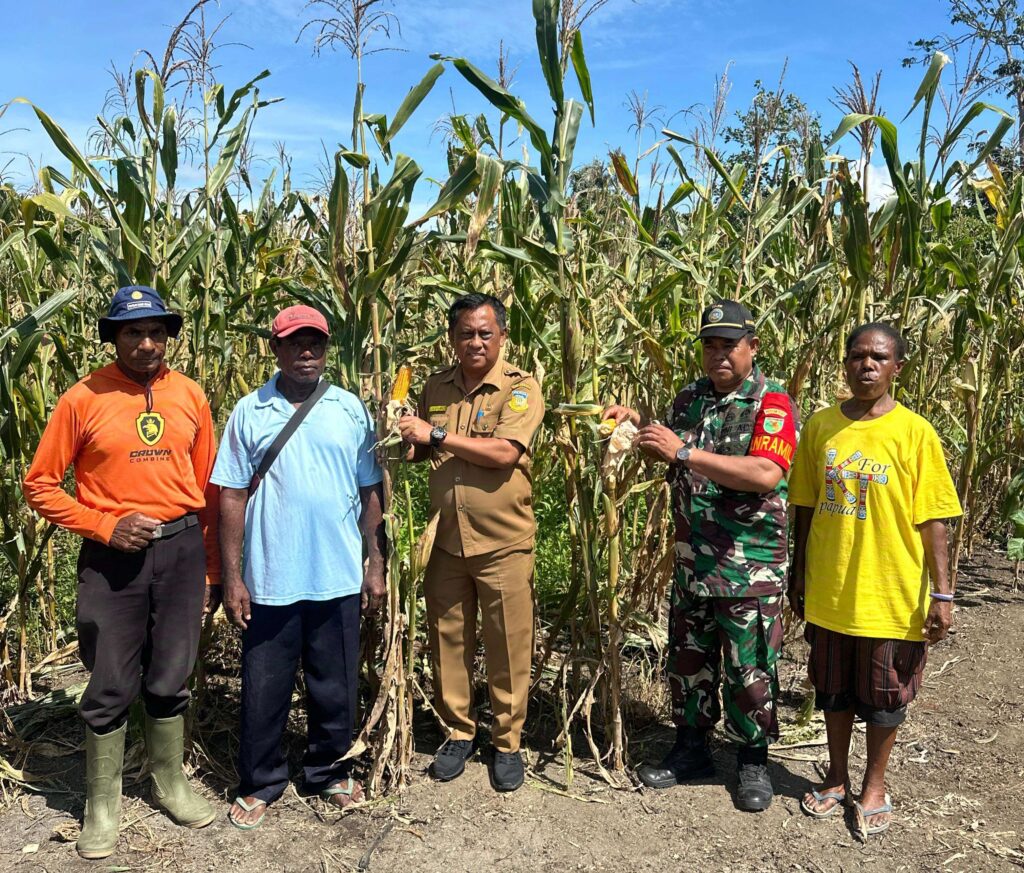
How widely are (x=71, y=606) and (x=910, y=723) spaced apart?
3.98 metres

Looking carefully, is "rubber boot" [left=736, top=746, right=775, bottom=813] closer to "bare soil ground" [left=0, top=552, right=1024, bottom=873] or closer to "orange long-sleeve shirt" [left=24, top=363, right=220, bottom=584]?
"bare soil ground" [left=0, top=552, right=1024, bottom=873]

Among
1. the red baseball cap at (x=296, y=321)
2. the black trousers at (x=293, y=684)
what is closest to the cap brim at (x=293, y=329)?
the red baseball cap at (x=296, y=321)

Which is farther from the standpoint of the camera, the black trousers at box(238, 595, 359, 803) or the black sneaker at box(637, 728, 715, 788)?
the black sneaker at box(637, 728, 715, 788)

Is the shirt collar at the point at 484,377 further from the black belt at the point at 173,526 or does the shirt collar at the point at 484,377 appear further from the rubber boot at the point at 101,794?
the rubber boot at the point at 101,794

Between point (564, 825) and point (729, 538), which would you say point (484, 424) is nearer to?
point (729, 538)

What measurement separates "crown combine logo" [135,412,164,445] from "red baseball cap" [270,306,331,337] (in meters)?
0.47

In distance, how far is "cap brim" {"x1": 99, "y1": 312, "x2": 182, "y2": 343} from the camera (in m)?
2.51

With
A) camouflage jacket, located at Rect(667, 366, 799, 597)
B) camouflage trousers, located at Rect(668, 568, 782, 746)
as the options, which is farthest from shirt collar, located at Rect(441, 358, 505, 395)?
camouflage trousers, located at Rect(668, 568, 782, 746)

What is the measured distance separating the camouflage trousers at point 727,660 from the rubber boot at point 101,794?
1928 mm

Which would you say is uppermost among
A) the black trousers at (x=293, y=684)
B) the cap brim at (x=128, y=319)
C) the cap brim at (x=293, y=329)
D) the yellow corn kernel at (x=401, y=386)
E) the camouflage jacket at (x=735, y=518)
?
the cap brim at (x=128, y=319)

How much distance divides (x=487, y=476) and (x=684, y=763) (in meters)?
1.31

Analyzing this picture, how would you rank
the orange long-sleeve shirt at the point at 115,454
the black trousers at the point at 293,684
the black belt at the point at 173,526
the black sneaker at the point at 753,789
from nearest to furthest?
1. the orange long-sleeve shirt at the point at 115,454
2. the black belt at the point at 173,526
3. the black trousers at the point at 293,684
4. the black sneaker at the point at 753,789

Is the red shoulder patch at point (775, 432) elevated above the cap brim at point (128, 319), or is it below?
below

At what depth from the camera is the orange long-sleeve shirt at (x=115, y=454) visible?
2.51 meters
